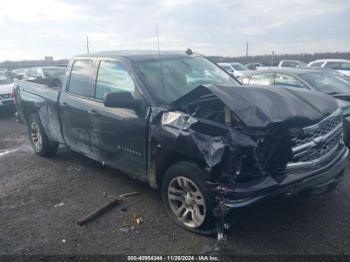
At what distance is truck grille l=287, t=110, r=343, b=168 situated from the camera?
3.49 metres

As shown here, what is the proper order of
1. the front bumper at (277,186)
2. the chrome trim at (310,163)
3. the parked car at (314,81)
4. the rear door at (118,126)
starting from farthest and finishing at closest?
1. the parked car at (314,81)
2. the rear door at (118,126)
3. the chrome trim at (310,163)
4. the front bumper at (277,186)

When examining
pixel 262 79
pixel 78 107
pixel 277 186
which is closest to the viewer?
pixel 277 186

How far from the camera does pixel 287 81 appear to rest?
758cm

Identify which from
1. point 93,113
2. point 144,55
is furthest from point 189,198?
point 144,55

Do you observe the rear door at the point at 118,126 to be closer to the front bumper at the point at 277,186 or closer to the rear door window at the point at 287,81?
the front bumper at the point at 277,186

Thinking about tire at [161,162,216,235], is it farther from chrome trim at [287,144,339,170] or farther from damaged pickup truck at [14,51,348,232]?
chrome trim at [287,144,339,170]

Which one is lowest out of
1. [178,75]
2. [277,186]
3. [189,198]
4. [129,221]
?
[129,221]

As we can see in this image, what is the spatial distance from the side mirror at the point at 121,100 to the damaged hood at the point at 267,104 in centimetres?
49

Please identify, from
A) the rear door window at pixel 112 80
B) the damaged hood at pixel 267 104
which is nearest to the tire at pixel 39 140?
the rear door window at pixel 112 80

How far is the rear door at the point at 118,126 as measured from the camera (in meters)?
4.15

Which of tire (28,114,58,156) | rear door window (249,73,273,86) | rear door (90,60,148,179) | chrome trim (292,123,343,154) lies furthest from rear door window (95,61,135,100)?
rear door window (249,73,273,86)

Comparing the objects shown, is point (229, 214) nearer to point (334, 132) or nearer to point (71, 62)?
point (334, 132)

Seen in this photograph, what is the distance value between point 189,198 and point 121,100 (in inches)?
51.3

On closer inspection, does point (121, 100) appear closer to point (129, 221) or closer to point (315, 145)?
point (129, 221)
